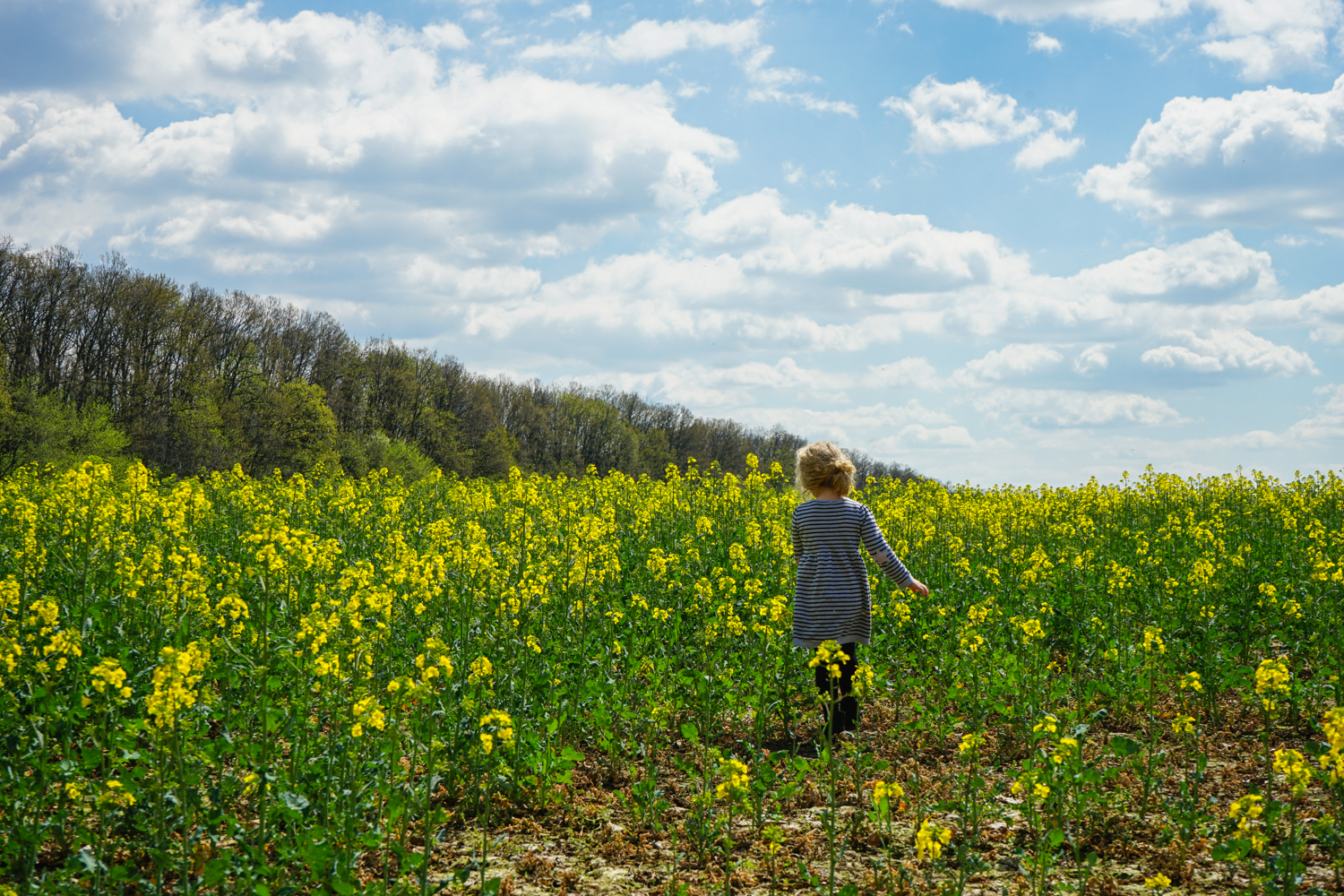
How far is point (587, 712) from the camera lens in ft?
18.7

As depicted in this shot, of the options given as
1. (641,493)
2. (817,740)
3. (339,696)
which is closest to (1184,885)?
(817,740)

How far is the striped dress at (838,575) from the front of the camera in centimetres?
573

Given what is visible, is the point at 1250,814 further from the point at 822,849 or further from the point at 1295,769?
the point at 822,849

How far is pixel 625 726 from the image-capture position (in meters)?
5.81

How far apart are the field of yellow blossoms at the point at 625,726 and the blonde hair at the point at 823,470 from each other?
1.11 m

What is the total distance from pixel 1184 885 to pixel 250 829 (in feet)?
15.2

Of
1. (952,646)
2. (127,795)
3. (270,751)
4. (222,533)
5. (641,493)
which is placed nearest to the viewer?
(127,795)

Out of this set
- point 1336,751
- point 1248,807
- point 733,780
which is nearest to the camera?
point 1336,751

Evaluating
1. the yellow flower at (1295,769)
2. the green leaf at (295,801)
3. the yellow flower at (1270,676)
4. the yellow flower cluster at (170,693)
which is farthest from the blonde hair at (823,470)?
the yellow flower cluster at (170,693)

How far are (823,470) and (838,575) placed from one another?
772 mm

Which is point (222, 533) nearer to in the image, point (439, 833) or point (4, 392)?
point (439, 833)

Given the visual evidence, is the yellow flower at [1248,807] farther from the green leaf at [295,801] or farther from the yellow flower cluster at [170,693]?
the yellow flower cluster at [170,693]

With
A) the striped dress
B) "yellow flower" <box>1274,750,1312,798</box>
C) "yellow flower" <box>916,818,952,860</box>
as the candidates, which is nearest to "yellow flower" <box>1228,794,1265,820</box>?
"yellow flower" <box>1274,750,1312,798</box>

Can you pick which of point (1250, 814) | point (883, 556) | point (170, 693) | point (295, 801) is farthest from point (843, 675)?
point (170, 693)
